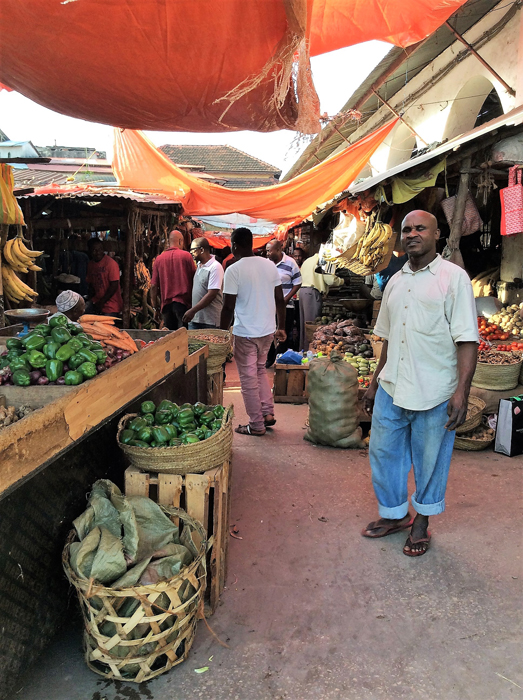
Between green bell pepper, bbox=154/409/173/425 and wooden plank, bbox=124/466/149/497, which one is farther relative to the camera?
green bell pepper, bbox=154/409/173/425

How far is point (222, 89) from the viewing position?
10.5ft

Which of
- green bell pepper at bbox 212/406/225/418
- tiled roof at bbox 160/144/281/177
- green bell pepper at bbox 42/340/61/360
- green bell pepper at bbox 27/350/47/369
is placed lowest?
green bell pepper at bbox 212/406/225/418

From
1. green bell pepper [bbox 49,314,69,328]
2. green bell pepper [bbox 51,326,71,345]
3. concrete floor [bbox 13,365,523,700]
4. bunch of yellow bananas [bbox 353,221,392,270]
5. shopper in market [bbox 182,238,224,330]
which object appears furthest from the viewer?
bunch of yellow bananas [bbox 353,221,392,270]

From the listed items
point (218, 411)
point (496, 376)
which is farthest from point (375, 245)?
point (218, 411)

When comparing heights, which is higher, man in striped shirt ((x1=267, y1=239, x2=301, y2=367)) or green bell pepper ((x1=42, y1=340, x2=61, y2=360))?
man in striped shirt ((x1=267, y1=239, x2=301, y2=367))

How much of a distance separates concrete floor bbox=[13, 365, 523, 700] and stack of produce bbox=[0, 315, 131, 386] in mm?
1290

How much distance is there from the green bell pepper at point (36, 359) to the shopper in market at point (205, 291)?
133 inches

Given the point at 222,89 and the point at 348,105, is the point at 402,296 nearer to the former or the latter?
the point at 222,89

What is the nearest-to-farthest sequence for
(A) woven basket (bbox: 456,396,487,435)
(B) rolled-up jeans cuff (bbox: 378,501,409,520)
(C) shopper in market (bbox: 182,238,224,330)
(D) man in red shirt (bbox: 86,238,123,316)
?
(B) rolled-up jeans cuff (bbox: 378,501,409,520), (A) woven basket (bbox: 456,396,487,435), (C) shopper in market (bbox: 182,238,224,330), (D) man in red shirt (bbox: 86,238,123,316)

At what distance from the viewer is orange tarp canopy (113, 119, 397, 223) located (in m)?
7.03

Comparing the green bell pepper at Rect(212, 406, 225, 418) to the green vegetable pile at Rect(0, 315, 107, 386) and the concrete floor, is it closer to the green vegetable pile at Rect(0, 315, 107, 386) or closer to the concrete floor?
the green vegetable pile at Rect(0, 315, 107, 386)

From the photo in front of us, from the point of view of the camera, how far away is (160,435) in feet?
9.41

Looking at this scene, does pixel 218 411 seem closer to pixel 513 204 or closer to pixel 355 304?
pixel 513 204

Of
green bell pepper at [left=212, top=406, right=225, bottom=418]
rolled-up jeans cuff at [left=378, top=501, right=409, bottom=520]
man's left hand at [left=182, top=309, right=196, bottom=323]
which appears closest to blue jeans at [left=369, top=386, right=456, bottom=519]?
rolled-up jeans cuff at [left=378, top=501, right=409, bottom=520]
